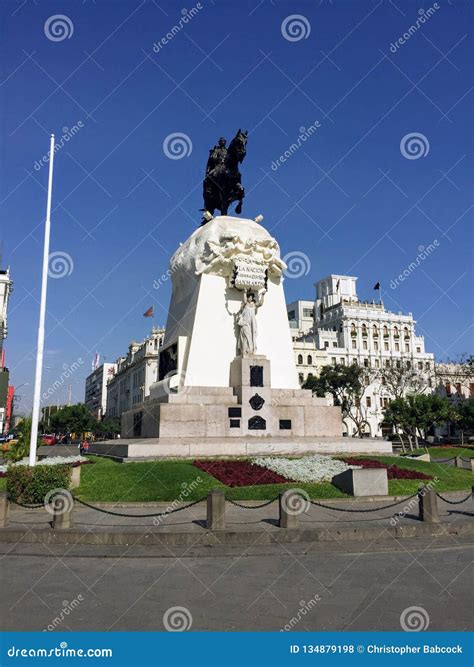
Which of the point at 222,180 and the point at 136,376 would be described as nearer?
the point at 222,180

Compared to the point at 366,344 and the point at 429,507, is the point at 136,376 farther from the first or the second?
the point at 429,507

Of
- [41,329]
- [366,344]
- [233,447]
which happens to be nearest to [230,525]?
[233,447]

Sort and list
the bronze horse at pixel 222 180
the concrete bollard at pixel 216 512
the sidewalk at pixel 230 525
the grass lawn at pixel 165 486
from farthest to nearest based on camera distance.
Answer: the bronze horse at pixel 222 180 → the grass lawn at pixel 165 486 → the concrete bollard at pixel 216 512 → the sidewalk at pixel 230 525

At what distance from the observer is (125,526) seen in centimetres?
1040

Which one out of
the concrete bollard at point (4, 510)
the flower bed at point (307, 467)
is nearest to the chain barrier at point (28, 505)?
the concrete bollard at point (4, 510)

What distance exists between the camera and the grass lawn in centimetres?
1307

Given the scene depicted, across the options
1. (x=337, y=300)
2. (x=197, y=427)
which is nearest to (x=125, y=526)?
(x=197, y=427)

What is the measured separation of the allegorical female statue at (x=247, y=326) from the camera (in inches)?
817

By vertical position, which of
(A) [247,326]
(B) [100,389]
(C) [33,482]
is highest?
(B) [100,389]

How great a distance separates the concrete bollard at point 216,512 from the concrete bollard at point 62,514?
2.77m

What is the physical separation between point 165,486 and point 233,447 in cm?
431

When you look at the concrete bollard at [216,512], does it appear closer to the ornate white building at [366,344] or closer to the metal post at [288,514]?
the metal post at [288,514]

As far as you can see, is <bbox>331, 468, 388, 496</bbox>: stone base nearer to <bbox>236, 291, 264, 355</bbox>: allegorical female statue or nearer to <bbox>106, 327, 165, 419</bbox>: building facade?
<bbox>236, 291, 264, 355</bbox>: allegorical female statue

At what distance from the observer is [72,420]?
69.6 meters
